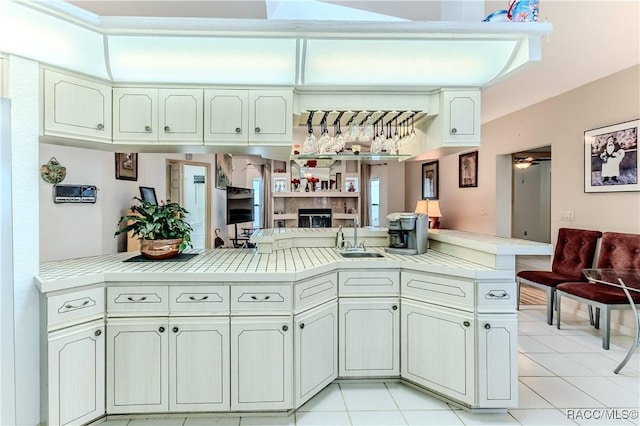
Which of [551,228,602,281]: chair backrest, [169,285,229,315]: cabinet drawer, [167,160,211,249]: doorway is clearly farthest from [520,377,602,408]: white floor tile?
[167,160,211,249]: doorway

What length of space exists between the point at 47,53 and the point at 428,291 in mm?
2648

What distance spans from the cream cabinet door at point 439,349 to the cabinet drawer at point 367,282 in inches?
6.4

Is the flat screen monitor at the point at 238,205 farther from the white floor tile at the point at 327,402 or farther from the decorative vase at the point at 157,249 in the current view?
the white floor tile at the point at 327,402

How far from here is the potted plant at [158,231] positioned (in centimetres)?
232

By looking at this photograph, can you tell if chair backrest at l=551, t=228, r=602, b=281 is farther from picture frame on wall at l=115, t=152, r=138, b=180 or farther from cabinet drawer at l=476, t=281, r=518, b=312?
picture frame on wall at l=115, t=152, r=138, b=180

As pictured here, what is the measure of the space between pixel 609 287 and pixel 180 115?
13.4 ft

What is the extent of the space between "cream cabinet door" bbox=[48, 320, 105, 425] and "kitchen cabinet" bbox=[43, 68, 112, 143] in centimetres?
115

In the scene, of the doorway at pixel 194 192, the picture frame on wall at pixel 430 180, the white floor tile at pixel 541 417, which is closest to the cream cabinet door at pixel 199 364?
the white floor tile at pixel 541 417

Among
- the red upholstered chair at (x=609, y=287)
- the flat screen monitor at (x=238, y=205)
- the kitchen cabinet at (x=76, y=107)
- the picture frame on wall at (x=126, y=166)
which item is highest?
the kitchen cabinet at (x=76, y=107)

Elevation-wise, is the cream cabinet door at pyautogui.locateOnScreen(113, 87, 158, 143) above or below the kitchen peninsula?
above

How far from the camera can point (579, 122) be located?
12.9ft

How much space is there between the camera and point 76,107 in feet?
6.88

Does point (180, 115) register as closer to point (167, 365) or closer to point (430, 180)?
point (167, 365)

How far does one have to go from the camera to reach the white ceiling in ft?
7.54
